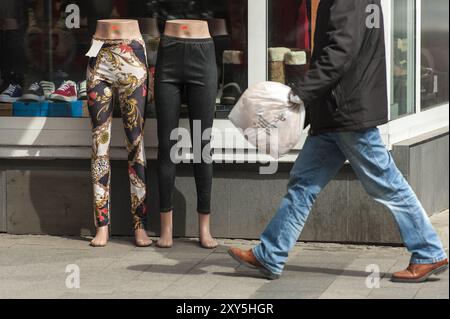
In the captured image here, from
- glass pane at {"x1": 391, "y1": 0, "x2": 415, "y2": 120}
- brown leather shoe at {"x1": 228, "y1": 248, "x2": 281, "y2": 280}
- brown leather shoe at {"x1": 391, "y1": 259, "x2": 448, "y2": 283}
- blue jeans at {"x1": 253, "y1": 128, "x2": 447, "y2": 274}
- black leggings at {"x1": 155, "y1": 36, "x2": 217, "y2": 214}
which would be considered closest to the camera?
blue jeans at {"x1": 253, "y1": 128, "x2": 447, "y2": 274}

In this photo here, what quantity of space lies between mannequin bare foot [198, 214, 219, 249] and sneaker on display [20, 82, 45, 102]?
1.53m

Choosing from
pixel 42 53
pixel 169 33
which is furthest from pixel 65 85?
pixel 169 33

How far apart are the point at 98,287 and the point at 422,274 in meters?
1.88

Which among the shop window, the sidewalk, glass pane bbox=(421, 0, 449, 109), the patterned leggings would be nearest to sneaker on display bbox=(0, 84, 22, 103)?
the shop window

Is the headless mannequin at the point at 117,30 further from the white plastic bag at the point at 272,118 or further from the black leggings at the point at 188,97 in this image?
the white plastic bag at the point at 272,118

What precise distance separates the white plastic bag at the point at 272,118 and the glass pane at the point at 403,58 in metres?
1.81

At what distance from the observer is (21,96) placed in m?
9.17

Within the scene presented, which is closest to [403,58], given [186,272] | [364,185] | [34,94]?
[364,185]

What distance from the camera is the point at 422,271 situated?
730cm

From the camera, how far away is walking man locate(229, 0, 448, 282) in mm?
6988

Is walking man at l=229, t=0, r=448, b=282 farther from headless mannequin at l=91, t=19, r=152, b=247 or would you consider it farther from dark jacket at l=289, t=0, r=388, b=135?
headless mannequin at l=91, t=19, r=152, b=247

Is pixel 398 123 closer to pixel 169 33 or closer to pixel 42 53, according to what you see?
pixel 169 33

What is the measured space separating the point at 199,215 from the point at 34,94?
1.58 metres
